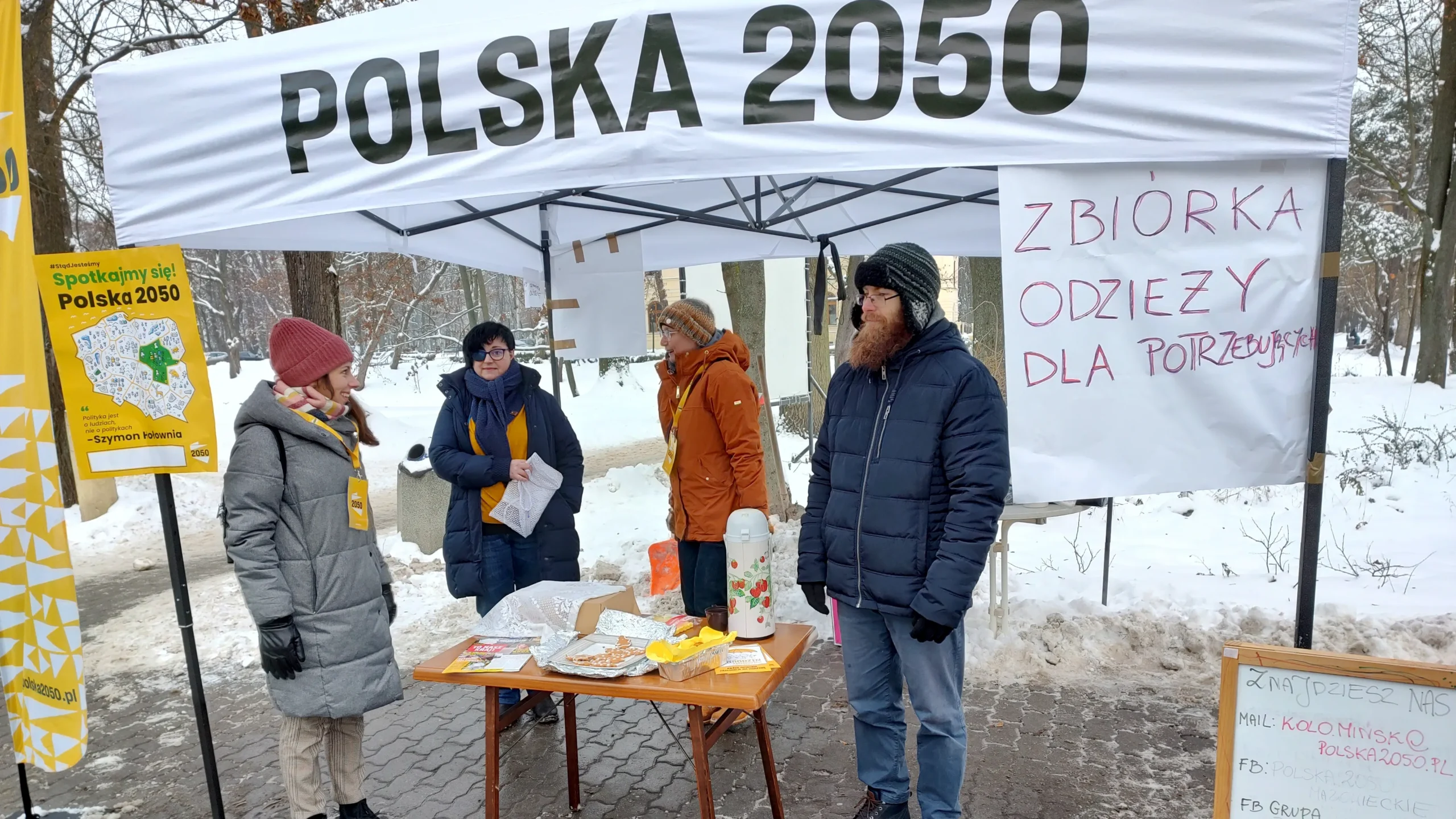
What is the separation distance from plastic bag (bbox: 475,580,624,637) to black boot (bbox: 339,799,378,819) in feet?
2.45

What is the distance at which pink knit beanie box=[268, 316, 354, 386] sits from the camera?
9.16ft

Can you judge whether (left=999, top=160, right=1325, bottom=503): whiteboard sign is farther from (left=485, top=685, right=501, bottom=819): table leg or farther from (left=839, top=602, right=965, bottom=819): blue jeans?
(left=485, top=685, right=501, bottom=819): table leg

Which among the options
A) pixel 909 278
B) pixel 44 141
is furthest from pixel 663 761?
pixel 44 141

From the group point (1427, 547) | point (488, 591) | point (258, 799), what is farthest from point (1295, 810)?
point (1427, 547)

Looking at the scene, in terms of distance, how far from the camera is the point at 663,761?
364 centimetres

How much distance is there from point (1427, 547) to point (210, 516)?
39.8ft

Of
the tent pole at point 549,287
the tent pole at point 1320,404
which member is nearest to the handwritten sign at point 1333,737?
the tent pole at point 1320,404

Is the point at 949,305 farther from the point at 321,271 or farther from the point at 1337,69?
the point at 1337,69

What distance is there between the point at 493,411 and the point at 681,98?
1.92m

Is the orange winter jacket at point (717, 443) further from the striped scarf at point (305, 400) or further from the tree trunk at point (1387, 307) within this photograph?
the tree trunk at point (1387, 307)

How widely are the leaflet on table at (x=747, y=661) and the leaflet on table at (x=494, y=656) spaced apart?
0.67 meters

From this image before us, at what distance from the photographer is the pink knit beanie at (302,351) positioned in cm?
279

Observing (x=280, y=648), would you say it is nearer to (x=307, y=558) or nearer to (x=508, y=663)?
(x=307, y=558)

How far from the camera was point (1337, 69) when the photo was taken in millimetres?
2100
